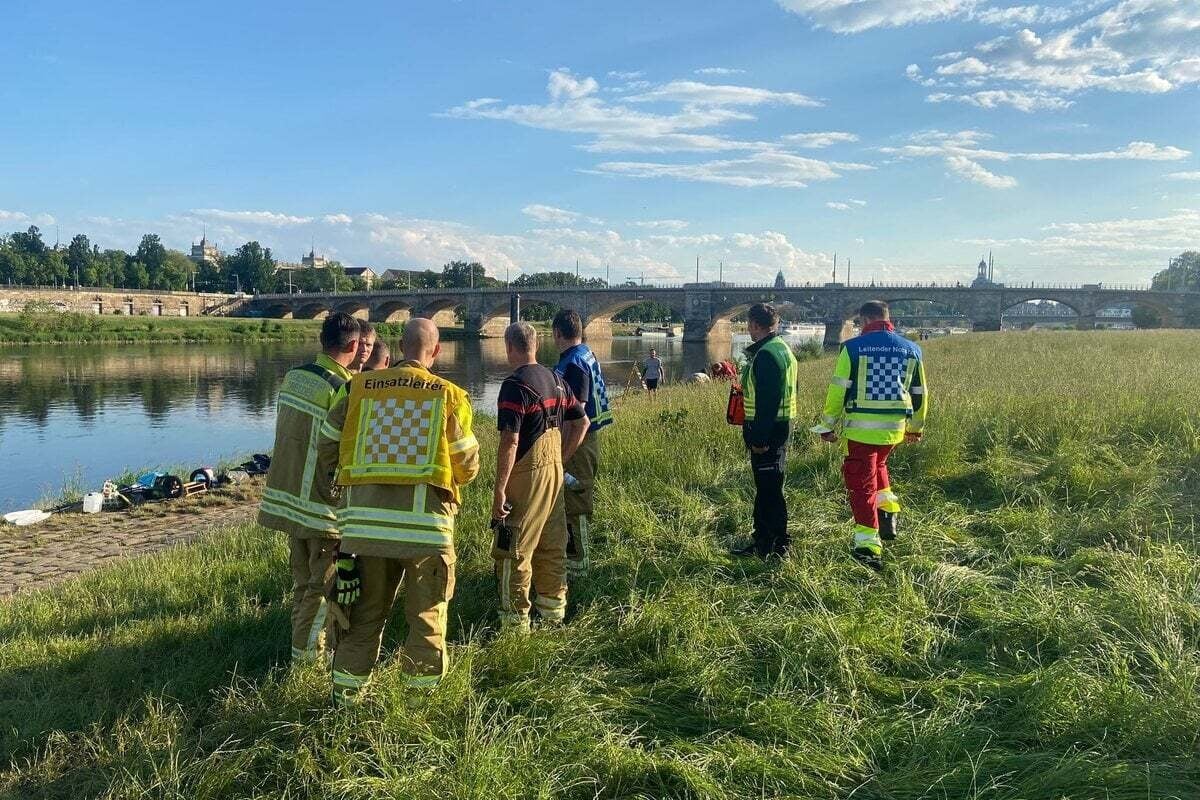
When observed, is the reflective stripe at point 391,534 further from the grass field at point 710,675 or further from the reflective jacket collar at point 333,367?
the reflective jacket collar at point 333,367

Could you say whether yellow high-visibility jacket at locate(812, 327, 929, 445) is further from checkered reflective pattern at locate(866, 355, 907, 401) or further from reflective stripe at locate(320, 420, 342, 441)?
reflective stripe at locate(320, 420, 342, 441)

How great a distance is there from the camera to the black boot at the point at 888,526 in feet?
17.2

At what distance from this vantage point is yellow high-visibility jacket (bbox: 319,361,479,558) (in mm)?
3285

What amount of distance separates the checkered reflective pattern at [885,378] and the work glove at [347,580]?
12.4ft

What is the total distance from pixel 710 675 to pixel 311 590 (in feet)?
7.43

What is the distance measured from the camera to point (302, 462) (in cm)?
399

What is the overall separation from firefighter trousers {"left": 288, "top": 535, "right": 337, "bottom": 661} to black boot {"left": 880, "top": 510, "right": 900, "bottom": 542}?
3818 millimetres

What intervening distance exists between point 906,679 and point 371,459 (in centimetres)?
275

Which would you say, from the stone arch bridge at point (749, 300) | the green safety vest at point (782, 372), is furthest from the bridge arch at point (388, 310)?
the green safety vest at point (782, 372)

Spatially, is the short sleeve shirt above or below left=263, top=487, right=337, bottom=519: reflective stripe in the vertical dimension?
above

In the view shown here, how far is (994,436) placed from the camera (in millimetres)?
7551

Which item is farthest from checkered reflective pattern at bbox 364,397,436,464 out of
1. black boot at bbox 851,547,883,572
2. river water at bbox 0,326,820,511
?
river water at bbox 0,326,820,511

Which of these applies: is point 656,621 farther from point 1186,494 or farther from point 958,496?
point 1186,494

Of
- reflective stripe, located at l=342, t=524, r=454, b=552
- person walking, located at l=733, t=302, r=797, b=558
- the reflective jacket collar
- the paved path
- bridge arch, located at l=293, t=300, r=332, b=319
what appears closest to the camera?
reflective stripe, located at l=342, t=524, r=454, b=552
